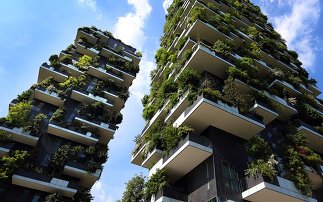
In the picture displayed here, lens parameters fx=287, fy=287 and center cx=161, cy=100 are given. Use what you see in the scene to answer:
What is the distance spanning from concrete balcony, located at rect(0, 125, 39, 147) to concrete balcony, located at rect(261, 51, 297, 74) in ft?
91.5

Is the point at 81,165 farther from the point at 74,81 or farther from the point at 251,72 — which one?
the point at 251,72

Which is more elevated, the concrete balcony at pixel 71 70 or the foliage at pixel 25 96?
the concrete balcony at pixel 71 70

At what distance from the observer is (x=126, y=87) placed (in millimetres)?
46594

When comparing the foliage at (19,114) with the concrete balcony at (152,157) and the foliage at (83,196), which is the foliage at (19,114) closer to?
the foliage at (83,196)

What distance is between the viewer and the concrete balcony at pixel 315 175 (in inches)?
893

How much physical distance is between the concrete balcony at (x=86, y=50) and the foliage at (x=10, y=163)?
70.5 feet

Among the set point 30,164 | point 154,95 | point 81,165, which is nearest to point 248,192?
point 154,95

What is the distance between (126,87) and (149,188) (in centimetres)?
2662

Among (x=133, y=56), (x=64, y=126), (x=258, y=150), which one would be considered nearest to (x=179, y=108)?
(x=258, y=150)

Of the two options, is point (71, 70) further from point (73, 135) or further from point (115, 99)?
point (73, 135)

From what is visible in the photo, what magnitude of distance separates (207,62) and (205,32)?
5984 millimetres

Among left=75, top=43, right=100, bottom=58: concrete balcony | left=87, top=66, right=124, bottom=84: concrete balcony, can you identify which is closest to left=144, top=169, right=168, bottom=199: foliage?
left=87, top=66, right=124, bottom=84: concrete balcony

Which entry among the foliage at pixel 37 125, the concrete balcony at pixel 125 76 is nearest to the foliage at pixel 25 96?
the foliage at pixel 37 125

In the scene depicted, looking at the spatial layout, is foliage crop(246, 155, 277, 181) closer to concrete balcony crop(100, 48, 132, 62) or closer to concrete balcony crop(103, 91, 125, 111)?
concrete balcony crop(103, 91, 125, 111)
